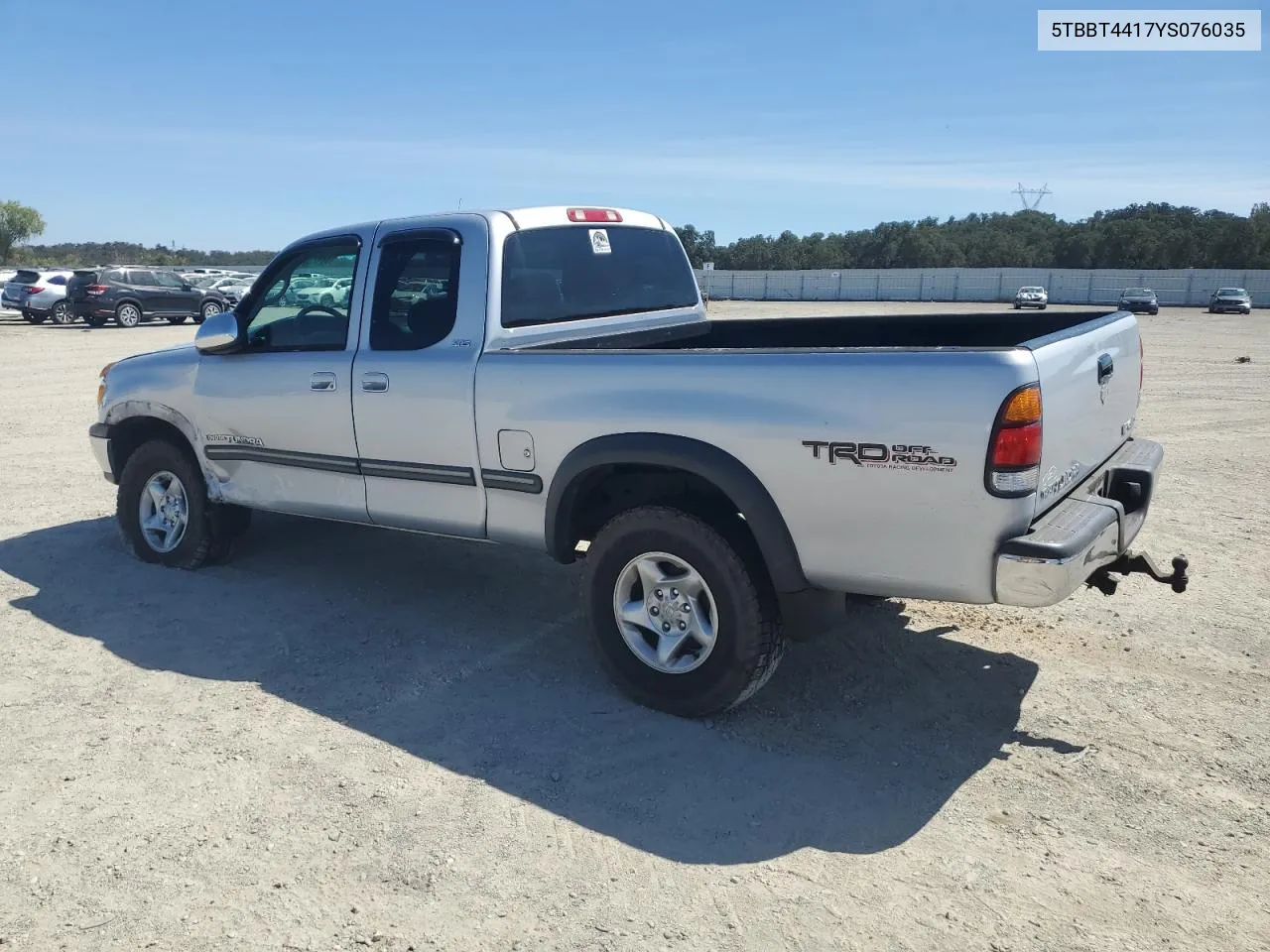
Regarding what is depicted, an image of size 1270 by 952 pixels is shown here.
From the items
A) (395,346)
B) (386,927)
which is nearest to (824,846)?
(386,927)

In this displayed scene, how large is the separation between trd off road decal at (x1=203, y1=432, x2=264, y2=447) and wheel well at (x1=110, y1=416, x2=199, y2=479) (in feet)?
0.91

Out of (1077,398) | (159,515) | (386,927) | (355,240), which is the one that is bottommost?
(386,927)

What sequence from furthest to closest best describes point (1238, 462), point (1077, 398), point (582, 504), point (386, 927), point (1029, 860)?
point (1238, 462)
point (582, 504)
point (1077, 398)
point (1029, 860)
point (386, 927)

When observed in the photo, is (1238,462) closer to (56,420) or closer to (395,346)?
(395,346)

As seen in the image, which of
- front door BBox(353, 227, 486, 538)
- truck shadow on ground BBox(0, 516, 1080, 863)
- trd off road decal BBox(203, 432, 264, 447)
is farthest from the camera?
trd off road decal BBox(203, 432, 264, 447)

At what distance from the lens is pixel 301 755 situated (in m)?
3.81

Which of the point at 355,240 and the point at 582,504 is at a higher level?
the point at 355,240

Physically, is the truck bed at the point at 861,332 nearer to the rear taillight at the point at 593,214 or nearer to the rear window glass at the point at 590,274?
the rear window glass at the point at 590,274

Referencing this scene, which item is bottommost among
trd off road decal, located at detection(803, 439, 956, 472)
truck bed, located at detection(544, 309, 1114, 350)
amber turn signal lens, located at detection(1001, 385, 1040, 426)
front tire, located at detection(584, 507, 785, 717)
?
front tire, located at detection(584, 507, 785, 717)

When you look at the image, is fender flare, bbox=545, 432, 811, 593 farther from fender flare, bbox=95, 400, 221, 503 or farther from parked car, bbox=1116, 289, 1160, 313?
parked car, bbox=1116, 289, 1160, 313

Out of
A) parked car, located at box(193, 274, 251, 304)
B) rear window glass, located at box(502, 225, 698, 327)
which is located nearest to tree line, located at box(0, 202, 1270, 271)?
parked car, located at box(193, 274, 251, 304)

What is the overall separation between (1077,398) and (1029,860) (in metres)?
1.62

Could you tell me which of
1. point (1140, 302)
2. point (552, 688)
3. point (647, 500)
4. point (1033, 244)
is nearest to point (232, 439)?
point (552, 688)

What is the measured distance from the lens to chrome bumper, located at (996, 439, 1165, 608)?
325 centimetres
